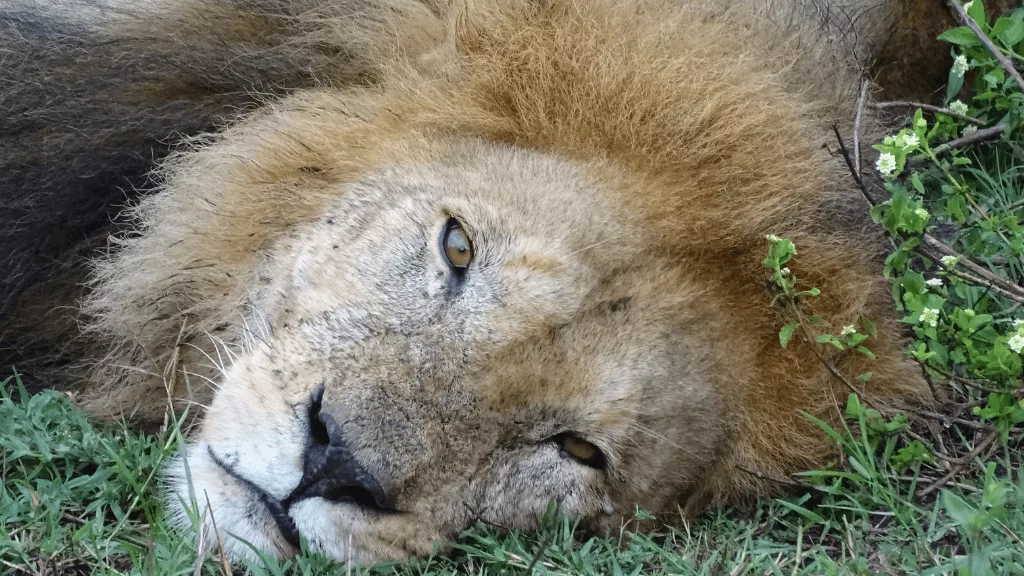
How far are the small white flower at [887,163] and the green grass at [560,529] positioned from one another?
27.1 inches

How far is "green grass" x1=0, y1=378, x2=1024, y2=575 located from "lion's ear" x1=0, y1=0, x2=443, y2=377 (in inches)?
17.6

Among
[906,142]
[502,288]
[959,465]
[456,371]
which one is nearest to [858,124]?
[906,142]

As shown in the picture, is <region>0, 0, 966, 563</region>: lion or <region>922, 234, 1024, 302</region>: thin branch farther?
<region>922, 234, 1024, 302</region>: thin branch

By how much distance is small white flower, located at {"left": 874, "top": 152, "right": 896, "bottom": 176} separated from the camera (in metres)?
2.68

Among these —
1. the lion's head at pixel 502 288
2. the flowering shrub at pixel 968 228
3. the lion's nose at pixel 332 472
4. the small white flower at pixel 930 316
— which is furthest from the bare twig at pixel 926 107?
the lion's nose at pixel 332 472

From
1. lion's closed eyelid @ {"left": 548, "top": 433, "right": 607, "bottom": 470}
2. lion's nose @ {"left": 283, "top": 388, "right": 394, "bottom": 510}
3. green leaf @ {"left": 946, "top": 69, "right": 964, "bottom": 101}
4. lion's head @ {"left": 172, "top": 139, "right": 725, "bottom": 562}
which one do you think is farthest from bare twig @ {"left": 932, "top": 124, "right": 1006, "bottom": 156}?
lion's nose @ {"left": 283, "top": 388, "right": 394, "bottom": 510}

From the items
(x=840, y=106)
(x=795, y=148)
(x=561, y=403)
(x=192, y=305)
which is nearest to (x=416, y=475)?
(x=561, y=403)

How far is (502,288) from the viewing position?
2525 millimetres

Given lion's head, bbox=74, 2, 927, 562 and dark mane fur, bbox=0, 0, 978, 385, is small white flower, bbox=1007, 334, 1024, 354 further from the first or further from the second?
dark mane fur, bbox=0, 0, 978, 385

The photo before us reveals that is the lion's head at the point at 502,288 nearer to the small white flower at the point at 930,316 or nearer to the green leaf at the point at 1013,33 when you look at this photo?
the small white flower at the point at 930,316

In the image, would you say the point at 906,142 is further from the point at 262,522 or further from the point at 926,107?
the point at 262,522

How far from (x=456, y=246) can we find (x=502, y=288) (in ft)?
0.61

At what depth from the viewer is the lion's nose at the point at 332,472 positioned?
88.2 inches

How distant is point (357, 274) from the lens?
2.60 m
